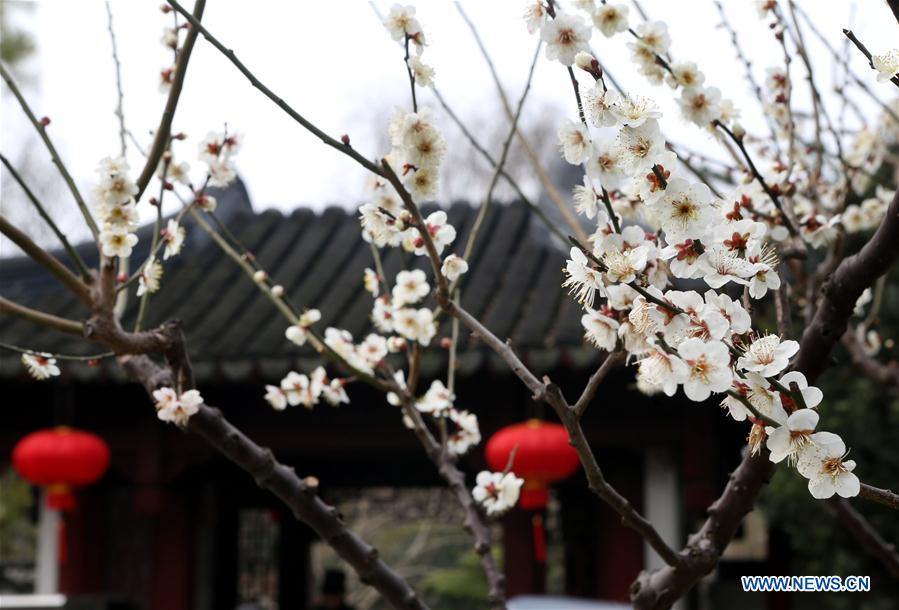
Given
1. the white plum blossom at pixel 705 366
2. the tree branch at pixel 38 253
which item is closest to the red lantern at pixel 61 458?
the tree branch at pixel 38 253

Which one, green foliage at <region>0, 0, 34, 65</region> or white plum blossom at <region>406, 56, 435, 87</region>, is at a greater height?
green foliage at <region>0, 0, 34, 65</region>

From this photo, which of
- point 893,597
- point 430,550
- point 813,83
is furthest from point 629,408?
point 430,550

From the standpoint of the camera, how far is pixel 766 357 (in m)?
1.18

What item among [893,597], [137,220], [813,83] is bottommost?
[893,597]

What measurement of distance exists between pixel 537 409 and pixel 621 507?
4.65 meters

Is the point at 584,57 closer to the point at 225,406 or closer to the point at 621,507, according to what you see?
the point at 621,507

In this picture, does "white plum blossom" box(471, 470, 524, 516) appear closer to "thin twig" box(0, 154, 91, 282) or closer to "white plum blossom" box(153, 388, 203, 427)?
"white plum blossom" box(153, 388, 203, 427)

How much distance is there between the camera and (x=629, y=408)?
611 centimetres

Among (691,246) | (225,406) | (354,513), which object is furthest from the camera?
(354,513)

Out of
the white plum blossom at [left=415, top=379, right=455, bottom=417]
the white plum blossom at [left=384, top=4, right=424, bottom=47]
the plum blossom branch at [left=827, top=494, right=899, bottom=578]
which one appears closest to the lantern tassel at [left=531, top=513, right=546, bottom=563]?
the white plum blossom at [left=415, top=379, right=455, bottom=417]

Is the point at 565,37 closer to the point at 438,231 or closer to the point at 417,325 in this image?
the point at 438,231

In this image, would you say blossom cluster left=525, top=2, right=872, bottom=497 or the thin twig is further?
the thin twig

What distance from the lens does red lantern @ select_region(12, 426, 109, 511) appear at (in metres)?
6.06

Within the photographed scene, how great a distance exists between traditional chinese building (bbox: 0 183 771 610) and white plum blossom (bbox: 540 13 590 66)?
Result: 3.76 meters
